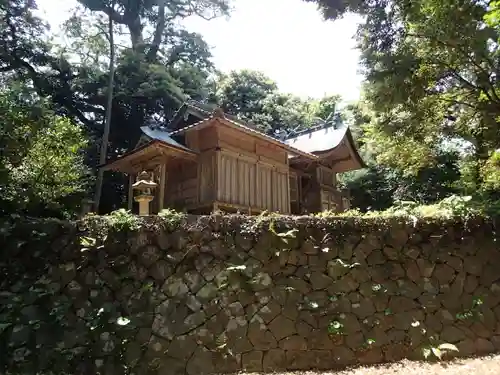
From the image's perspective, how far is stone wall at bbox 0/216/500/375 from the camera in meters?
5.23

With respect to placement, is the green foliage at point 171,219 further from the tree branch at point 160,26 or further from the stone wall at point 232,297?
the tree branch at point 160,26

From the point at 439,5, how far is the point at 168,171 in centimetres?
854

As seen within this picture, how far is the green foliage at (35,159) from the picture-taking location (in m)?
7.37

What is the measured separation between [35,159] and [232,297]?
623 cm

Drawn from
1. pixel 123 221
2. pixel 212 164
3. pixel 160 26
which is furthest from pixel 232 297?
pixel 160 26

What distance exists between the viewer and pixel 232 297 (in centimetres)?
567

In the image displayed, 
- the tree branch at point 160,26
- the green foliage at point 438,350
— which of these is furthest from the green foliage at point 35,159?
the tree branch at point 160,26

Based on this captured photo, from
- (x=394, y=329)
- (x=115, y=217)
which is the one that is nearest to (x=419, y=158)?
(x=394, y=329)

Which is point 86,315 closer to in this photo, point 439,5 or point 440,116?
point 439,5

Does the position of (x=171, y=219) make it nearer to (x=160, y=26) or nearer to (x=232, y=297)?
(x=232, y=297)

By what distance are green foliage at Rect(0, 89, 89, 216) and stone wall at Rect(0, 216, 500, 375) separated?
226cm

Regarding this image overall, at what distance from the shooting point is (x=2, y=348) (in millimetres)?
5133

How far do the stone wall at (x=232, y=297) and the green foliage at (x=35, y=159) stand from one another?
88.9 inches

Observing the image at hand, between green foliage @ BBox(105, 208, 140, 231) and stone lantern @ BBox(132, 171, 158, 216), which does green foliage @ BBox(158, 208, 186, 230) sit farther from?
stone lantern @ BBox(132, 171, 158, 216)
